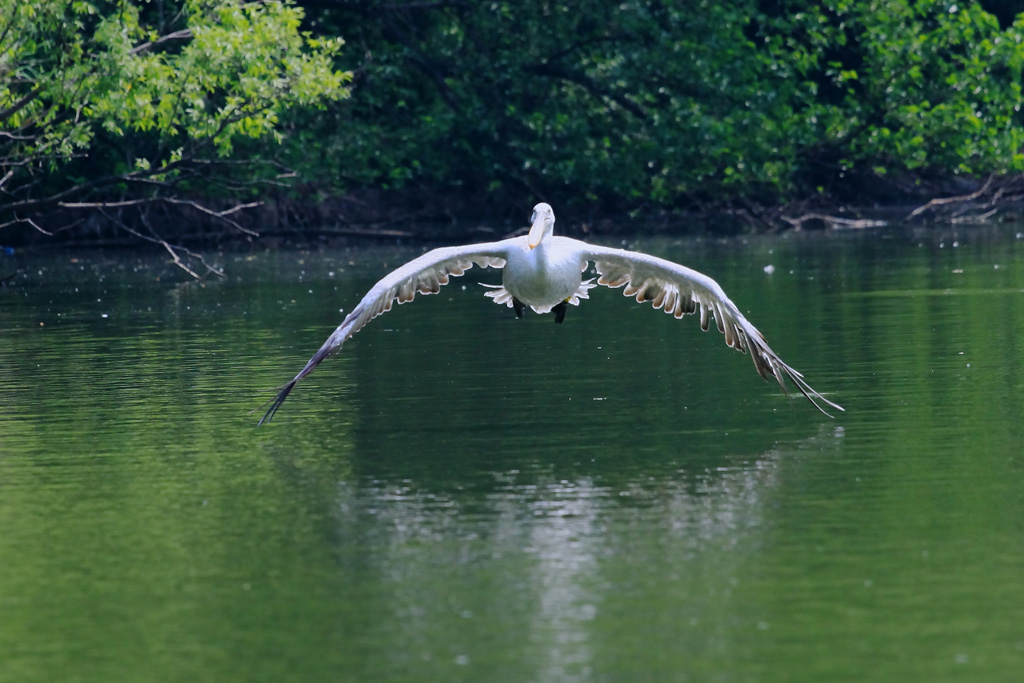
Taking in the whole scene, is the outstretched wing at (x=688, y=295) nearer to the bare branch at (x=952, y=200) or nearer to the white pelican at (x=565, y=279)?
the white pelican at (x=565, y=279)

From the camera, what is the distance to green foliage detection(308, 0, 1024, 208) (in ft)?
112

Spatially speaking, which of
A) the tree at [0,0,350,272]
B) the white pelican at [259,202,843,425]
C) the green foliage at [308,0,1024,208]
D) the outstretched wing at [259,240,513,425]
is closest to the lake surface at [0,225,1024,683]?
the white pelican at [259,202,843,425]

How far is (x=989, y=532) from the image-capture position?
795 centimetres

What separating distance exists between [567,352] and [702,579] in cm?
810

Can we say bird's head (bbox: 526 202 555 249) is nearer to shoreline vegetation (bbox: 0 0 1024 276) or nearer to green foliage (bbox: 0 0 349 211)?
green foliage (bbox: 0 0 349 211)

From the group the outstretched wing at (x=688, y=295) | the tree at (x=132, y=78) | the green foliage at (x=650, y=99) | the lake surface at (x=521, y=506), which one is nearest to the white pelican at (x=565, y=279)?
the outstretched wing at (x=688, y=295)

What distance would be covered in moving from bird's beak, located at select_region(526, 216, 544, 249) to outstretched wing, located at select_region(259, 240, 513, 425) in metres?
0.20

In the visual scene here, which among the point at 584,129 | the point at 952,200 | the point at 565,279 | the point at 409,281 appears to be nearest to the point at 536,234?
the point at 565,279

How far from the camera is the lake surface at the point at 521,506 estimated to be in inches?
254

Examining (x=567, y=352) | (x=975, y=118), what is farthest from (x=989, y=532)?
(x=975, y=118)

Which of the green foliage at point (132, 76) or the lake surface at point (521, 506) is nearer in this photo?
the lake surface at point (521, 506)

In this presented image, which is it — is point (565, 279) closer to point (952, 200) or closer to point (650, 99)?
point (650, 99)

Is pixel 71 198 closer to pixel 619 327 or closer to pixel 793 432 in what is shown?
pixel 619 327

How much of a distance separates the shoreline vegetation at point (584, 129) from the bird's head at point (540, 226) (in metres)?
19.5
